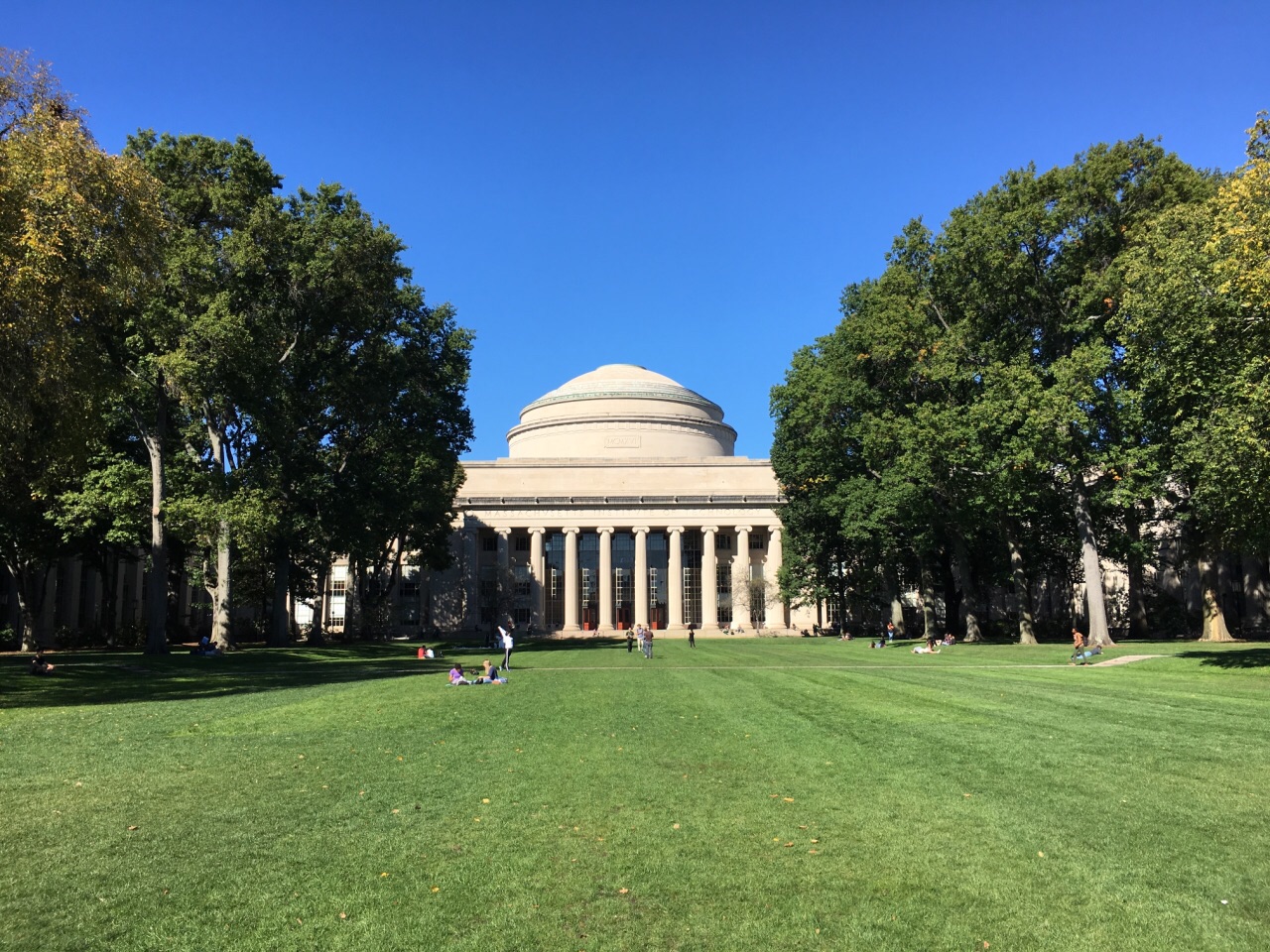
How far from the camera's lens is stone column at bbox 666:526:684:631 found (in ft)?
270

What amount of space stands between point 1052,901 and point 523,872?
3.94 m

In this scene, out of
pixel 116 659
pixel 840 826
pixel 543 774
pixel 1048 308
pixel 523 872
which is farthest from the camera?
pixel 1048 308

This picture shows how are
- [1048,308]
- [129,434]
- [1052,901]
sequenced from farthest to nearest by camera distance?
1. [129,434]
2. [1048,308]
3. [1052,901]

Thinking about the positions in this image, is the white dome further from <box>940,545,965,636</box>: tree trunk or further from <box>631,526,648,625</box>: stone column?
<box>940,545,965,636</box>: tree trunk

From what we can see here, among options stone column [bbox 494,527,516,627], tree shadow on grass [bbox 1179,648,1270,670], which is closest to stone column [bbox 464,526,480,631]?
stone column [bbox 494,527,516,627]

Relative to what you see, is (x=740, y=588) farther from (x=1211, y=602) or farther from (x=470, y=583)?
(x=1211, y=602)

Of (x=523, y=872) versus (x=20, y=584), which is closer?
(x=523, y=872)

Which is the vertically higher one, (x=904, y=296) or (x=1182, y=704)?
(x=904, y=296)

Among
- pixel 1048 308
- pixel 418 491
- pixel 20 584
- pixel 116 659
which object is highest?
pixel 1048 308

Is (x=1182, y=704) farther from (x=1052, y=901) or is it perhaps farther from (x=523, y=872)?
(x=523, y=872)

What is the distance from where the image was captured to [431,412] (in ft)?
154

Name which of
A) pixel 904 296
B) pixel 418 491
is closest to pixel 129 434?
pixel 418 491

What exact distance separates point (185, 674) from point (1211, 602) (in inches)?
1620

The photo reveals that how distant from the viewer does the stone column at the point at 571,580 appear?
272 feet
